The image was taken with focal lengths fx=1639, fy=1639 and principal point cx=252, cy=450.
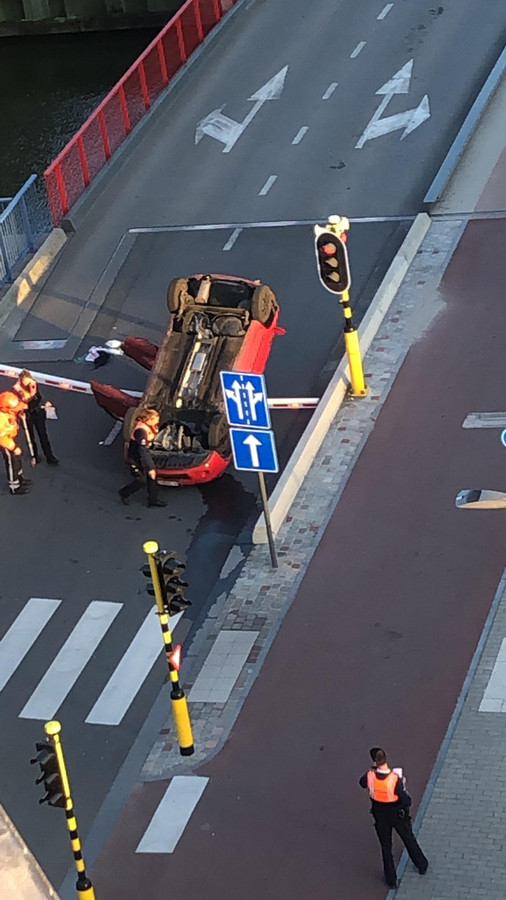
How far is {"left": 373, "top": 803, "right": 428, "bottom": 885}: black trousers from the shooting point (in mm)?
15055

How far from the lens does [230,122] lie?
34.6 meters

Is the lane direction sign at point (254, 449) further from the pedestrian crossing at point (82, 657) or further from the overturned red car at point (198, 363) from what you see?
the overturned red car at point (198, 363)

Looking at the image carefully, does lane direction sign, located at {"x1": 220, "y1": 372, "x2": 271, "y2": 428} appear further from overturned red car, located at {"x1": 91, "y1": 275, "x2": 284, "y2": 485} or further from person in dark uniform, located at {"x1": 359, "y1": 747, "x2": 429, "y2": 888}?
person in dark uniform, located at {"x1": 359, "y1": 747, "x2": 429, "y2": 888}

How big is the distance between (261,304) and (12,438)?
159 inches

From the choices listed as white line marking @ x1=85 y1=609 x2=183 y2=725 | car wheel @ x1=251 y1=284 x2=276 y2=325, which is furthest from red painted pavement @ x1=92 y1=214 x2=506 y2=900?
car wheel @ x1=251 y1=284 x2=276 y2=325

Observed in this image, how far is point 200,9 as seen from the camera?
3769 cm

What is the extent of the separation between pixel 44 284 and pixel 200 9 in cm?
1138

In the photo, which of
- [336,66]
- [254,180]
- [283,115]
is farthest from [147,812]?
[336,66]

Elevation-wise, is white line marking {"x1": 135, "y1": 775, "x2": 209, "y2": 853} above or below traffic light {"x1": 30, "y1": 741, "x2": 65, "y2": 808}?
below

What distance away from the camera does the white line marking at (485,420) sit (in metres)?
22.7

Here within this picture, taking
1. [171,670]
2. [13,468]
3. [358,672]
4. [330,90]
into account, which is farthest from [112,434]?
[330,90]

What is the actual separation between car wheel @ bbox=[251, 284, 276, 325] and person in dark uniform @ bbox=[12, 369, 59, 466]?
128 inches

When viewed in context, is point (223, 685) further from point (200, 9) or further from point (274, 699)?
point (200, 9)

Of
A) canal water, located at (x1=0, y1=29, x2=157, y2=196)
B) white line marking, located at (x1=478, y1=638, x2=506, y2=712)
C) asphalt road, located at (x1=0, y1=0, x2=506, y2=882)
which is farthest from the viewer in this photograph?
canal water, located at (x1=0, y1=29, x2=157, y2=196)
